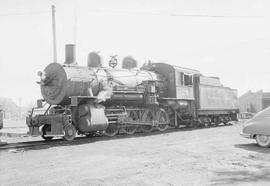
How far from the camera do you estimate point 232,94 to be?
23469 millimetres

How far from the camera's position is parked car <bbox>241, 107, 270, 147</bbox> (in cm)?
993

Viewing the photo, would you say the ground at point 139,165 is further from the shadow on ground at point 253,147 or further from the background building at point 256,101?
the background building at point 256,101

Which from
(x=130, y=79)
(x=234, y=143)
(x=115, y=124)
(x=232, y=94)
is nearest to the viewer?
(x=234, y=143)

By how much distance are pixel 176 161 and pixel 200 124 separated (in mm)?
12914

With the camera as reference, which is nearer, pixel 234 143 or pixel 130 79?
pixel 234 143

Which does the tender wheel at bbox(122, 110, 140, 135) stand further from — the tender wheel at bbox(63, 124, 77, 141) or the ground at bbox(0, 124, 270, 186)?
the ground at bbox(0, 124, 270, 186)

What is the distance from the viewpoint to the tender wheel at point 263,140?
9945 mm

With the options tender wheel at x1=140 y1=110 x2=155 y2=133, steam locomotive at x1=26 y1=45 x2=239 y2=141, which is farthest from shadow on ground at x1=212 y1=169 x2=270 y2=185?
tender wheel at x1=140 y1=110 x2=155 y2=133

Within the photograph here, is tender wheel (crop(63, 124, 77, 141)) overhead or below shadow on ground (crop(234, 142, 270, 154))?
overhead

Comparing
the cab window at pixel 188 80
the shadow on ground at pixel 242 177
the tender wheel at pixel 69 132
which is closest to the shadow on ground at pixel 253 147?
the shadow on ground at pixel 242 177

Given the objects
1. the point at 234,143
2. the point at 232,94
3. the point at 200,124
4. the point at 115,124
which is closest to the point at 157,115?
the point at 115,124

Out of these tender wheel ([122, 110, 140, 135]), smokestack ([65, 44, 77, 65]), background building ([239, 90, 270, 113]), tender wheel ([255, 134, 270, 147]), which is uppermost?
smokestack ([65, 44, 77, 65])

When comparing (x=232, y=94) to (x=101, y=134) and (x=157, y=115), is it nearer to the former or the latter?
(x=157, y=115)

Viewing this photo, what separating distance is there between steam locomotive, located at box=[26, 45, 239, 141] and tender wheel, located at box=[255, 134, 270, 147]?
5879 millimetres
